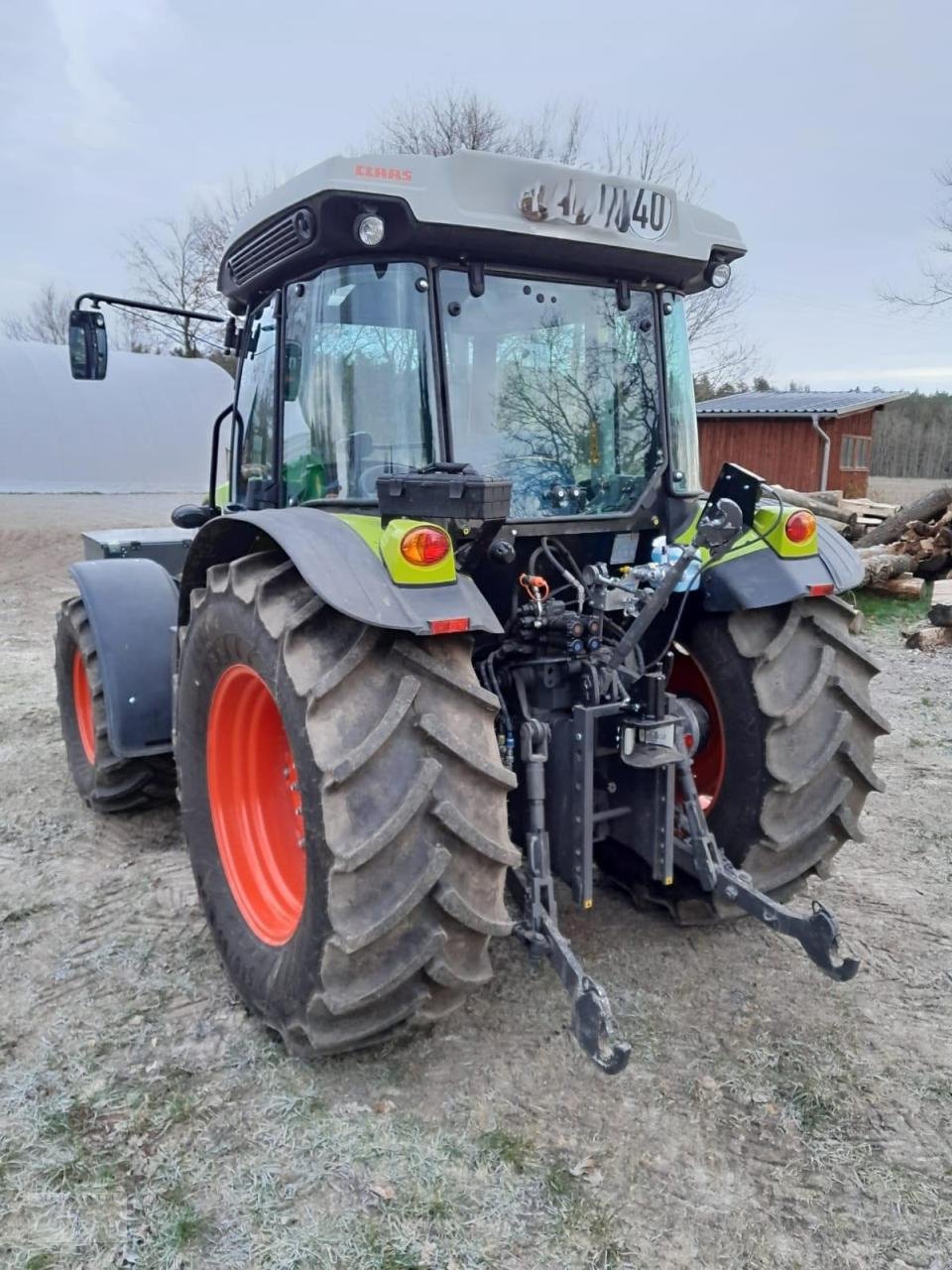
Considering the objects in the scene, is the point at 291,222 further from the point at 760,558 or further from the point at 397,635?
the point at 760,558

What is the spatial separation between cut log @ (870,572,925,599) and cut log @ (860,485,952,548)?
168 centimetres

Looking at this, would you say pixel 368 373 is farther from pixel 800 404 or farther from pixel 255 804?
pixel 800 404

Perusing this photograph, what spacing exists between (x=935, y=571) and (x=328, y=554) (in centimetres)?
1106

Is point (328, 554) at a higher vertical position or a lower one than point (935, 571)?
higher

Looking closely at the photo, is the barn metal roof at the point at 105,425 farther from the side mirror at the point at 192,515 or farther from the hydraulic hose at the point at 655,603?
the hydraulic hose at the point at 655,603

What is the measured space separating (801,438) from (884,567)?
43.3 ft

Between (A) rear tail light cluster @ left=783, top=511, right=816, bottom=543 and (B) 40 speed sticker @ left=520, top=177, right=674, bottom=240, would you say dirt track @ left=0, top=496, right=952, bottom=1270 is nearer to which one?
(A) rear tail light cluster @ left=783, top=511, right=816, bottom=543

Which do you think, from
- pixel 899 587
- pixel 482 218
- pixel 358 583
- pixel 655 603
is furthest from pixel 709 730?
pixel 899 587

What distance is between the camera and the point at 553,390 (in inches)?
119

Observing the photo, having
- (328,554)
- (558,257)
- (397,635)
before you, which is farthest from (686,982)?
(558,257)

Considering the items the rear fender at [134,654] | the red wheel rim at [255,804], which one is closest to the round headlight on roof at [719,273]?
the red wheel rim at [255,804]

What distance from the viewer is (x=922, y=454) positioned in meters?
42.0

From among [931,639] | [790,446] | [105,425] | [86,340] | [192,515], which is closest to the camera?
[86,340]

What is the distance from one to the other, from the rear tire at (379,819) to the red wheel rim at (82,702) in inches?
98.4
